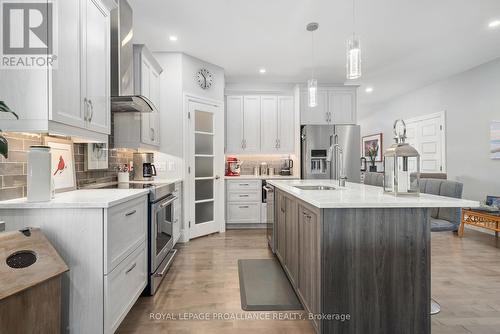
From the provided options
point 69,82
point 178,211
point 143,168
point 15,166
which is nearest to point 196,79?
point 143,168

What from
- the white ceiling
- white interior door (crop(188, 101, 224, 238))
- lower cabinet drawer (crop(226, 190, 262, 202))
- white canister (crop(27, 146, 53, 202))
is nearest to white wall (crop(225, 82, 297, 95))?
the white ceiling

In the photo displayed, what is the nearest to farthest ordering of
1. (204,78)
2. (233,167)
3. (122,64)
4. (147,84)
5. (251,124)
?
(122,64) < (147,84) < (204,78) < (251,124) < (233,167)

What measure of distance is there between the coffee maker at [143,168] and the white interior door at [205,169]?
58 centimetres

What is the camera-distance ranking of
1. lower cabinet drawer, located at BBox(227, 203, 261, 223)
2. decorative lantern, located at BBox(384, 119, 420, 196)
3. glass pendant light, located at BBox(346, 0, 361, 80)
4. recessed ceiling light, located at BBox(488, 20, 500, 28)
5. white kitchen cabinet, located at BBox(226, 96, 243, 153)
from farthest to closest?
1. white kitchen cabinet, located at BBox(226, 96, 243, 153)
2. lower cabinet drawer, located at BBox(227, 203, 261, 223)
3. recessed ceiling light, located at BBox(488, 20, 500, 28)
4. glass pendant light, located at BBox(346, 0, 361, 80)
5. decorative lantern, located at BBox(384, 119, 420, 196)

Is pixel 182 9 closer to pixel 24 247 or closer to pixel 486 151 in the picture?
pixel 24 247

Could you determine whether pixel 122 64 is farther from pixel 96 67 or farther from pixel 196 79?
pixel 196 79

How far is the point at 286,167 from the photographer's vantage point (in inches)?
201

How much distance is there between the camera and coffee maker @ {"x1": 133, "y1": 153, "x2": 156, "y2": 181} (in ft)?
10.9

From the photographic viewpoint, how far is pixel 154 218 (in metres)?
2.19

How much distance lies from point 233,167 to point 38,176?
3616 mm

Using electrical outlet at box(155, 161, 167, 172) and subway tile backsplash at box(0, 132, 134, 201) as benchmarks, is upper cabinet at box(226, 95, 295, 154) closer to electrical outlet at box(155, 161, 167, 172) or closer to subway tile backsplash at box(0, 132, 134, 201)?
electrical outlet at box(155, 161, 167, 172)

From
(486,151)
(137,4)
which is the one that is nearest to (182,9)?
(137,4)

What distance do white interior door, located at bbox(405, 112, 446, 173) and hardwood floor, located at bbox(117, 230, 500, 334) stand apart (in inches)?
72.6

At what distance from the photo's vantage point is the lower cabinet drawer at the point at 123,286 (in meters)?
1.45
